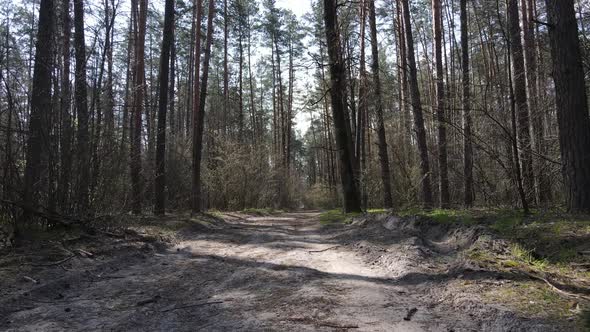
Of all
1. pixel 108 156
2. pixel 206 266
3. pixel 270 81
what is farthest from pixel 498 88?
pixel 270 81

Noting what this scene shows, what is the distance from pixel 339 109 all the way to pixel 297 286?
33.2 ft

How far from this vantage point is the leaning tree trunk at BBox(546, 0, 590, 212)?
593cm

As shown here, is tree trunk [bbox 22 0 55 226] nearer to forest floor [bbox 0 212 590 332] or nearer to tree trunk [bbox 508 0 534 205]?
forest floor [bbox 0 212 590 332]

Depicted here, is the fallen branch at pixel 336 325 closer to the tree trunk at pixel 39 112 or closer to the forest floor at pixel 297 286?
the forest floor at pixel 297 286

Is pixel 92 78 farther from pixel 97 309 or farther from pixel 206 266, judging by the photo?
pixel 97 309

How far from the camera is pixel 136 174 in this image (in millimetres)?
10500

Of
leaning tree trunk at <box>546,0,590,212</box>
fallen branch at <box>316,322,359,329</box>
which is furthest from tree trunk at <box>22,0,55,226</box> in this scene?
leaning tree trunk at <box>546,0,590,212</box>

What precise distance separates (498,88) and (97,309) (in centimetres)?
842

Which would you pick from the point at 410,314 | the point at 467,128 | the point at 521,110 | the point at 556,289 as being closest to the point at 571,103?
the point at 467,128

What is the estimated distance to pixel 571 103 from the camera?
20.0ft

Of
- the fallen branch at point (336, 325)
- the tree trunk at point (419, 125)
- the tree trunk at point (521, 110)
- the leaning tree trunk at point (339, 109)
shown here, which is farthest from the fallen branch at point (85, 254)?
the tree trunk at point (419, 125)

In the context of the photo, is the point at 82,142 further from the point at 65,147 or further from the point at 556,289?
the point at 556,289

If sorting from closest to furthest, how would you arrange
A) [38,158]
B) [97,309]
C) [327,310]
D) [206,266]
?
[327,310] < [97,309] < [206,266] < [38,158]

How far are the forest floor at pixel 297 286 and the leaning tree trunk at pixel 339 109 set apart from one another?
22.0 feet
